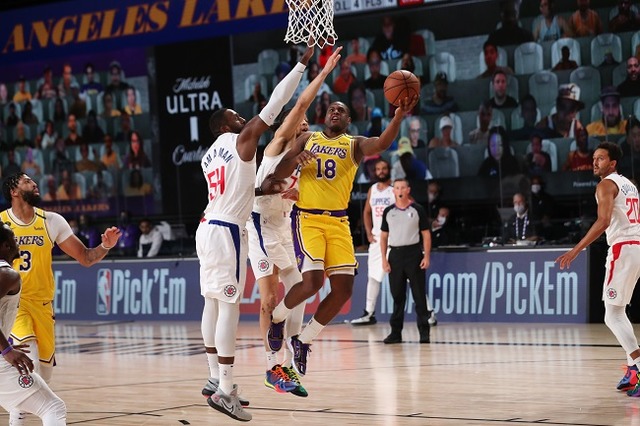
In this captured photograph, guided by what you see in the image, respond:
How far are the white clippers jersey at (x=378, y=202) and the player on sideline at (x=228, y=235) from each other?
6942 millimetres

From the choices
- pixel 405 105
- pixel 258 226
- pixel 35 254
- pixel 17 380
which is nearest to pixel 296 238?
pixel 258 226

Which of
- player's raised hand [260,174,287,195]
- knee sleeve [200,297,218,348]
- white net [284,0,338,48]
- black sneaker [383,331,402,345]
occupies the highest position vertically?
white net [284,0,338,48]

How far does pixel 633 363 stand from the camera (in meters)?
8.08

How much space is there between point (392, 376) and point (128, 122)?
12.1m

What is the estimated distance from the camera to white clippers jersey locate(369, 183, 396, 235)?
1436 centimetres

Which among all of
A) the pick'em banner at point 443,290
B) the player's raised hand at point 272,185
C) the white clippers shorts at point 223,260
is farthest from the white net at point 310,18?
the pick'em banner at point 443,290

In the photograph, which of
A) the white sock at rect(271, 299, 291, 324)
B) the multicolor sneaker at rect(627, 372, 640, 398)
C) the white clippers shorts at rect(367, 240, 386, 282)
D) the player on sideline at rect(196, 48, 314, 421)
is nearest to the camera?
the player on sideline at rect(196, 48, 314, 421)

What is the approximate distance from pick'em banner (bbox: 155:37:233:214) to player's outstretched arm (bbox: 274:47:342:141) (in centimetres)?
1086

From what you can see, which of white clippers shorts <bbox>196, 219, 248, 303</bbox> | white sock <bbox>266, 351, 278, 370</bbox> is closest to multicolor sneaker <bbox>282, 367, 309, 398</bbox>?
white sock <bbox>266, 351, 278, 370</bbox>

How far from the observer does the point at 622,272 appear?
8.20m

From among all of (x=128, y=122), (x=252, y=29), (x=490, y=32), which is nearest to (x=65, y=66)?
(x=128, y=122)

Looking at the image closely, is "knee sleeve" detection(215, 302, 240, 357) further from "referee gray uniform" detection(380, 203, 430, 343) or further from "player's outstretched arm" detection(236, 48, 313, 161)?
"referee gray uniform" detection(380, 203, 430, 343)

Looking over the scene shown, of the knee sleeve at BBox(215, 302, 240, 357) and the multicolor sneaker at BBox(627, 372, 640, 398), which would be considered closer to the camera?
the knee sleeve at BBox(215, 302, 240, 357)

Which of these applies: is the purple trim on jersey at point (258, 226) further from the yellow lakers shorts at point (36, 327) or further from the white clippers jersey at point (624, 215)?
the white clippers jersey at point (624, 215)
